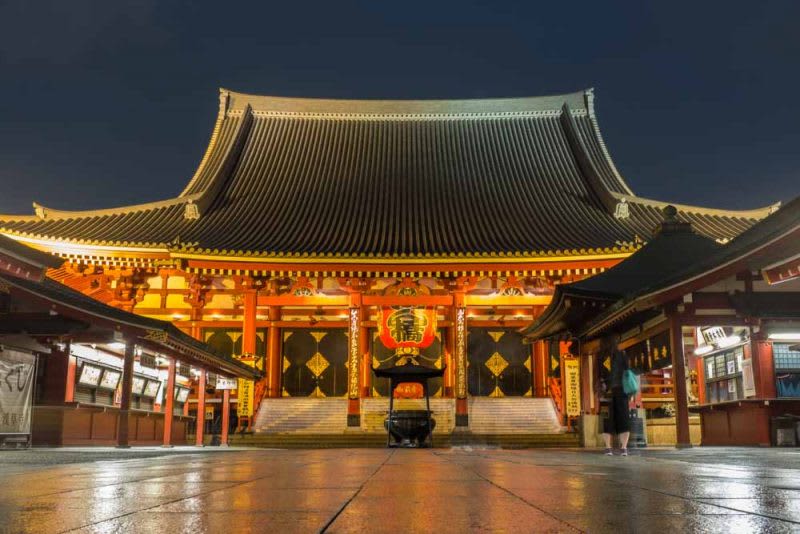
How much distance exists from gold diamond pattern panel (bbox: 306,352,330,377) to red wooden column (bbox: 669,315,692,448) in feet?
42.0

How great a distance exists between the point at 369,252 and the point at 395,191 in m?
5.01

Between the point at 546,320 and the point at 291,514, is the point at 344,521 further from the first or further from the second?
the point at 546,320

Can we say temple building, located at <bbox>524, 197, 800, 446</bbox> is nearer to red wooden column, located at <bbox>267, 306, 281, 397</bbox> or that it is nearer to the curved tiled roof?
the curved tiled roof

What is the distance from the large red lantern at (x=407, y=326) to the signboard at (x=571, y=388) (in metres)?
3.56

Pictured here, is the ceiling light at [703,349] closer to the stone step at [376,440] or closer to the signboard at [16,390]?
the stone step at [376,440]

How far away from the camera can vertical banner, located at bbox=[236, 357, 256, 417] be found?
60.8 ft

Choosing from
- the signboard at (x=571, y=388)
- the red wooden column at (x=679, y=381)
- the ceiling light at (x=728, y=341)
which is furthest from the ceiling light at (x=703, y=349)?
A: the red wooden column at (x=679, y=381)

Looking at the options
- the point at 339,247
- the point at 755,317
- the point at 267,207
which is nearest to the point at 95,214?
the point at 267,207

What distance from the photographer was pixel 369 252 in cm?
1842

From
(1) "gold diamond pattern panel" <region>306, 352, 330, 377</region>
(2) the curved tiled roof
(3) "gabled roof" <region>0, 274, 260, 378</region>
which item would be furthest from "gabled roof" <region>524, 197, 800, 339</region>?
(1) "gold diamond pattern panel" <region>306, 352, 330, 377</region>

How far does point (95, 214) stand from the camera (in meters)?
20.2

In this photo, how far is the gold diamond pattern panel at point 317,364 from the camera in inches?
864

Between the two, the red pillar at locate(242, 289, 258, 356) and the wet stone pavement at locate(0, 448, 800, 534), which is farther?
the red pillar at locate(242, 289, 258, 356)

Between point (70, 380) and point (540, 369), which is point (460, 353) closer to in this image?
point (540, 369)
